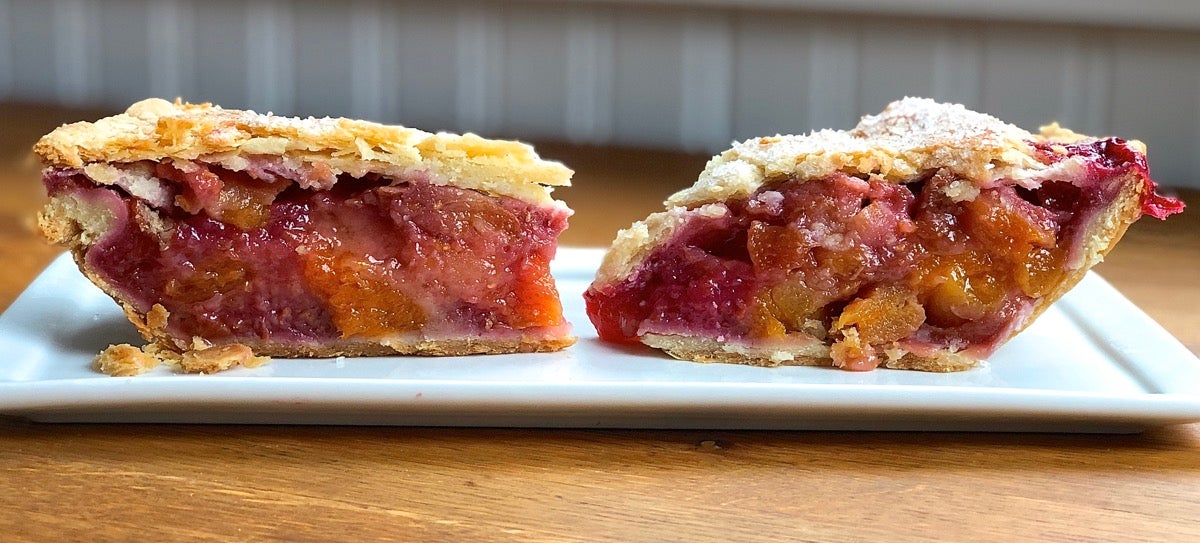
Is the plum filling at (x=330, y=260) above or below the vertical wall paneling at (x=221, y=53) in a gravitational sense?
below

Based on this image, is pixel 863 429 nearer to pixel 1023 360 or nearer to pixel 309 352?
pixel 1023 360

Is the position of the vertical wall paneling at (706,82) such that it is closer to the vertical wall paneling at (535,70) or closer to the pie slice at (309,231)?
the vertical wall paneling at (535,70)

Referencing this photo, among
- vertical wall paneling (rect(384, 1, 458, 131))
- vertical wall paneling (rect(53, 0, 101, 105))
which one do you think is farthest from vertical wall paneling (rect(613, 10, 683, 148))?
vertical wall paneling (rect(53, 0, 101, 105))

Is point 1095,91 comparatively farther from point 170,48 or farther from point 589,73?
point 170,48

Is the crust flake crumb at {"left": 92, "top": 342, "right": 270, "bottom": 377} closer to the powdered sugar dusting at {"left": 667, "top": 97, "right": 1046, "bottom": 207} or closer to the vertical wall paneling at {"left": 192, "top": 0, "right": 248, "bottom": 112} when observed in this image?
the powdered sugar dusting at {"left": 667, "top": 97, "right": 1046, "bottom": 207}

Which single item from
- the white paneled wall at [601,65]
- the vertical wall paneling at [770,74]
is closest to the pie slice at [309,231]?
the white paneled wall at [601,65]
